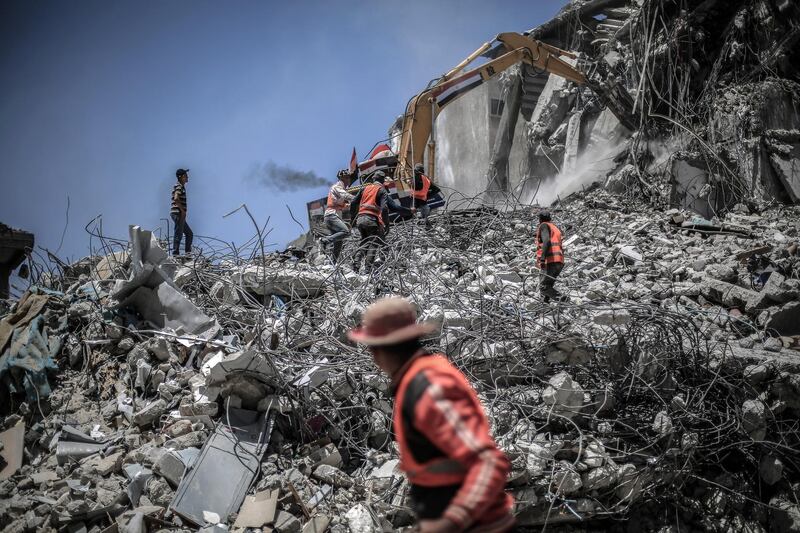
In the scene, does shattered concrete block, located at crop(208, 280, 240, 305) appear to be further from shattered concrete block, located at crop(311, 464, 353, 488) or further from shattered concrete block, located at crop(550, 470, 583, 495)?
shattered concrete block, located at crop(550, 470, 583, 495)

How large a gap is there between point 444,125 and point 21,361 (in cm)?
1434

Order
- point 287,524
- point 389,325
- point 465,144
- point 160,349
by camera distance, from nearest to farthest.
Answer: point 389,325, point 287,524, point 160,349, point 465,144

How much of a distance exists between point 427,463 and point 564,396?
2885 mm

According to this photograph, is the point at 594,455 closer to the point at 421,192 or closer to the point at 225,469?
the point at 225,469

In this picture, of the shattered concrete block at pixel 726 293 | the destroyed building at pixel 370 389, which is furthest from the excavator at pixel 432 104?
the shattered concrete block at pixel 726 293

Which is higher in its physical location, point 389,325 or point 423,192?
point 423,192

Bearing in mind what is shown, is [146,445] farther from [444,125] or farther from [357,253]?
[444,125]

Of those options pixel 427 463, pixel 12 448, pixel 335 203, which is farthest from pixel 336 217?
pixel 427 463

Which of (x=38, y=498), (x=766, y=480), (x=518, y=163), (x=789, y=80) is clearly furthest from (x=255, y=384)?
(x=518, y=163)

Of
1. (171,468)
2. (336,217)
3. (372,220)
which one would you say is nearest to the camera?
(171,468)

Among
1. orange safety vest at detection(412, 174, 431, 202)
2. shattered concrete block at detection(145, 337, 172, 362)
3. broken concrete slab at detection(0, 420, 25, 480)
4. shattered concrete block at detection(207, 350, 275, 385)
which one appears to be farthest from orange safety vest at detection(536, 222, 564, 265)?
broken concrete slab at detection(0, 420, 25, 480)

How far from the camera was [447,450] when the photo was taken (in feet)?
5.14

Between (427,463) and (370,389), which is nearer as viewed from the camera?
(427,463)

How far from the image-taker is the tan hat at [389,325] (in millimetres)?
1753
